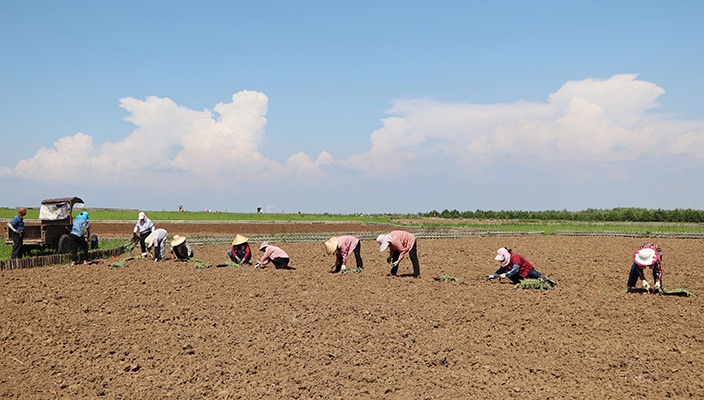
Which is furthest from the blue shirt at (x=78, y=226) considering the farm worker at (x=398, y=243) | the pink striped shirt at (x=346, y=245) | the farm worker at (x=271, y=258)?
the farm worker at (x=398, y=243)

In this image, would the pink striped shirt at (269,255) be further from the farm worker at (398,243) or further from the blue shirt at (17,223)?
the blue shirt at (17,223)

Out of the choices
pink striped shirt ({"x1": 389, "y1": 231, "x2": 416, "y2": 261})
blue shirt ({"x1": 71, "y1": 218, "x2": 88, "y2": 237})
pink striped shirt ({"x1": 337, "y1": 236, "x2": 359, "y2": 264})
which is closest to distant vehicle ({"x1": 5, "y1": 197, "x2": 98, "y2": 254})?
blue shirt ({"x1": 71, "y1": 218, "x2": 88, "y2": 237})

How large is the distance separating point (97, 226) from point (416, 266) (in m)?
30.8

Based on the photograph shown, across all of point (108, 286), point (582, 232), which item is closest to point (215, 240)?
point (108, 286)

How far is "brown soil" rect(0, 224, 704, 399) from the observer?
7789 millimetres

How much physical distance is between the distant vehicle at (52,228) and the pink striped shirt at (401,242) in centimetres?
1186

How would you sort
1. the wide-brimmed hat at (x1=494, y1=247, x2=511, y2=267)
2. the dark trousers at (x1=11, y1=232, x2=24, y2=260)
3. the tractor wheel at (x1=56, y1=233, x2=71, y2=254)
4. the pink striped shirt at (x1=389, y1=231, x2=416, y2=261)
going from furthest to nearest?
1. the tractor wheel at (x1=56, y1=233, x2=71, y2=254)
2. the dark trousers at (x1=11, y1=232, x2=24, y2=260)
3. the pink striped shirt at (x1=389, y1=231, x2=416, y2=261)
4. the wide-brimmed hat at (x1=494, y1=247, x2=511, y2=267)

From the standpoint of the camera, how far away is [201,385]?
775cm

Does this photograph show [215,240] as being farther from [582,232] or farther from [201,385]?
[582,232]

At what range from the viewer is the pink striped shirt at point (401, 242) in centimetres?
1419

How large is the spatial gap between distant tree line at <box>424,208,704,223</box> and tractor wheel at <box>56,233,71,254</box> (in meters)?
50.9

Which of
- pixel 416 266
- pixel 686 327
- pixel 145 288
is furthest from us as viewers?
pixel 416 266

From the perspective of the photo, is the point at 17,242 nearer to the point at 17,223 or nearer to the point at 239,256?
the point at 17,223

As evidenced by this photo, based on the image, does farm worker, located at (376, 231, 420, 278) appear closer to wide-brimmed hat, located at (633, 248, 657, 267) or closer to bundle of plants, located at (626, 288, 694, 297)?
wide-brimmed hat, located at (633, 248, 657, 267)
